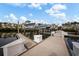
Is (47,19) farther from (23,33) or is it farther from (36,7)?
(23,33)

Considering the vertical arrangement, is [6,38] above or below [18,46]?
above

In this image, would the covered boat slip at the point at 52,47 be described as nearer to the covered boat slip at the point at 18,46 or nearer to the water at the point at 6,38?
the covered boat slip at the point at 18,46

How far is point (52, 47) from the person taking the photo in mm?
2262

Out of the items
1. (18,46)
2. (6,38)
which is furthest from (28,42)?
(6,38)

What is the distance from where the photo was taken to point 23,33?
2.31m

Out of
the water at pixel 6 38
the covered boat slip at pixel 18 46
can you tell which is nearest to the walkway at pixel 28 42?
the covered boat slip at pixel 18 46

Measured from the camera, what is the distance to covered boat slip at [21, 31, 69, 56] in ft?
7.28

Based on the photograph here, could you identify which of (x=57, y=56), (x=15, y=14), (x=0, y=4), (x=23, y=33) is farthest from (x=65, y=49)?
(x=0, y=4)

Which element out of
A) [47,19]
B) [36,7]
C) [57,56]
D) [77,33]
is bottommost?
[57,56]

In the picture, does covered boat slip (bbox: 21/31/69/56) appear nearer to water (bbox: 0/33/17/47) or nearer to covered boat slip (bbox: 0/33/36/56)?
covered boat slip (bbox: 0/33/36/56)

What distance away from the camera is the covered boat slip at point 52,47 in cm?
222

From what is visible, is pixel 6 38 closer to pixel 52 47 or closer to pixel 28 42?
pixel 28 42

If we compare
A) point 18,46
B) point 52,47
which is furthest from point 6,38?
point 52,47

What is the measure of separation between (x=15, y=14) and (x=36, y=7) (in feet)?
1.05
